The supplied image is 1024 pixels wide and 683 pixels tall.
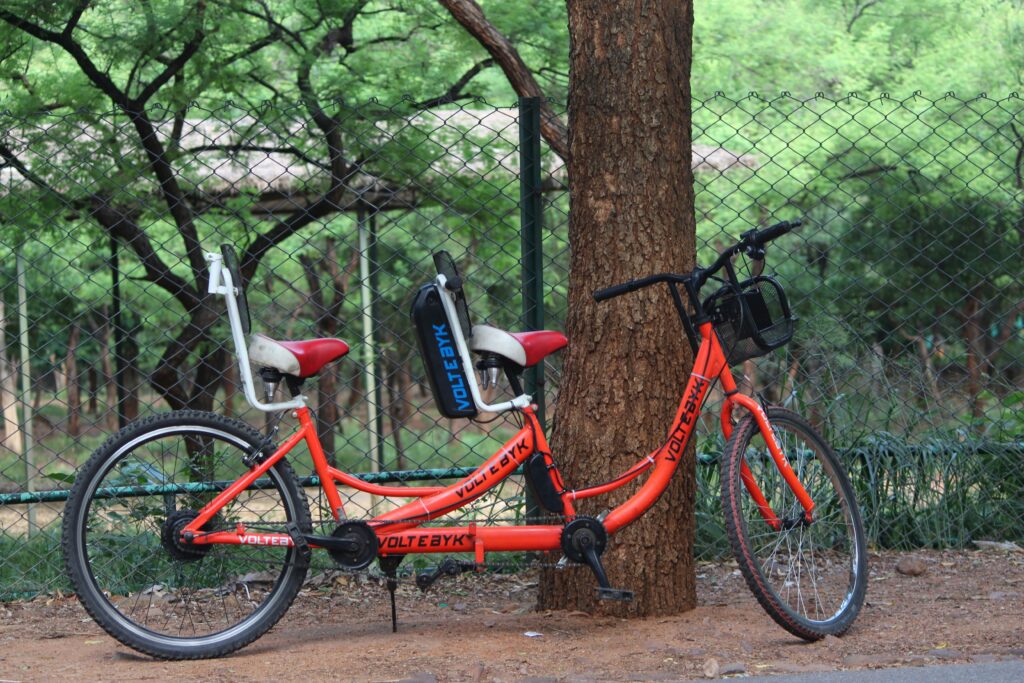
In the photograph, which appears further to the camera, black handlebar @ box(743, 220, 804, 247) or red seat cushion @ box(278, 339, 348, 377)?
red seat cushion @ box(278, 339, 348, 377)

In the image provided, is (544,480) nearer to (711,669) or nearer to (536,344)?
(536,344)

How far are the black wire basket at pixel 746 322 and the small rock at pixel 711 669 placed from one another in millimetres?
939

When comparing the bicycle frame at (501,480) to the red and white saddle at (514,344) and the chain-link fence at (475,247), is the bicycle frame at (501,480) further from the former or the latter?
the chain-link fence at (475,247)

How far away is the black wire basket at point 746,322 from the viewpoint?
144 inches

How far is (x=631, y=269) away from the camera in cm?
406

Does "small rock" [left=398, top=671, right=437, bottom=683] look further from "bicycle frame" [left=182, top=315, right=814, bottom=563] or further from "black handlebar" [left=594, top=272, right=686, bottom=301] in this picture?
"black handlebar" [left=594, top=272, right=686, bottom=301]

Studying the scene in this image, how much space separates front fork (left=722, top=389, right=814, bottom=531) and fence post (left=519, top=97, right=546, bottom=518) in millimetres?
988

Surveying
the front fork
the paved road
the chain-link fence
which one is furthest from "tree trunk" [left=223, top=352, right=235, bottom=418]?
the paved road

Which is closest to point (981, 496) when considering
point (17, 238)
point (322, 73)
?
point (17, 238)

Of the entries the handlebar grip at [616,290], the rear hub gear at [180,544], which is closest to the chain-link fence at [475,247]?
the rear hub gear at [180,544]

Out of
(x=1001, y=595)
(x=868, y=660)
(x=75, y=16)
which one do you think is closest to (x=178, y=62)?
(x=75, y=16)

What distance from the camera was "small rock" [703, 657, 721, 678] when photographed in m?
3.34

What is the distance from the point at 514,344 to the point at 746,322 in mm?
733

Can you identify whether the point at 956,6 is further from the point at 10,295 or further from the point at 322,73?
the point at 10,295
